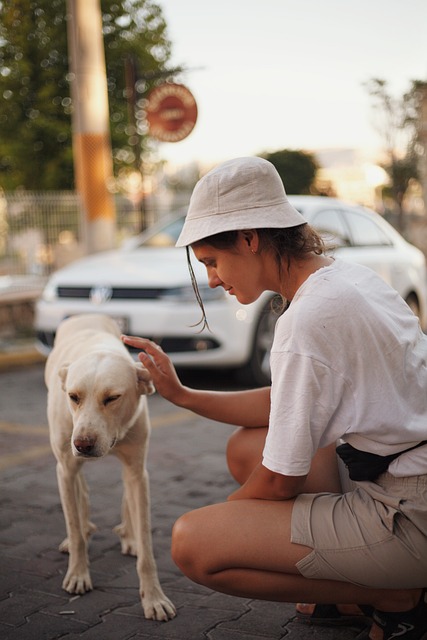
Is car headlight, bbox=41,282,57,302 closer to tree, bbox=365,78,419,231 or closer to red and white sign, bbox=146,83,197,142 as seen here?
red and white sign, bbox=146,83,197,142

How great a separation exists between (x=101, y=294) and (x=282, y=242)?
5020 millimetres

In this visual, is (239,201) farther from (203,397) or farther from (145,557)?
(145,557)

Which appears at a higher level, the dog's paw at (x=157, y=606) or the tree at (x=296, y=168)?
the tree at (x=296, y=168)

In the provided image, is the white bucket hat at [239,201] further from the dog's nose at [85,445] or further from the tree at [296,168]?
the tree at [296,168]

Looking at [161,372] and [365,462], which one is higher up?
[161,372]

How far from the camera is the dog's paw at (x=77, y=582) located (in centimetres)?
330

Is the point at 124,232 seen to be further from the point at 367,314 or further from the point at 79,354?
Result: the point at 367,314

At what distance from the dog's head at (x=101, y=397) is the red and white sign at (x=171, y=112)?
10.2 m

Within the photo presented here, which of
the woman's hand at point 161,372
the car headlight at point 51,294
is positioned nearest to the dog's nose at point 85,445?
the woman's hand at point 161,372

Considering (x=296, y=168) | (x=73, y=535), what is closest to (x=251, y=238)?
(x=73, y=535)

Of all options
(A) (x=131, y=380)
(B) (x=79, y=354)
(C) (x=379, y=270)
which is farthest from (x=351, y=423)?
(C) (x=379, y=270)

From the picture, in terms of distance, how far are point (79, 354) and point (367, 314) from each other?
1.66 meters

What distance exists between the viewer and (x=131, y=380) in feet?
10.6

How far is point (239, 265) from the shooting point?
100 inches
